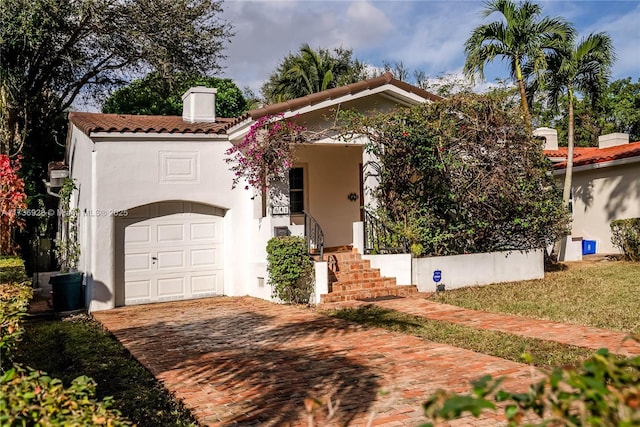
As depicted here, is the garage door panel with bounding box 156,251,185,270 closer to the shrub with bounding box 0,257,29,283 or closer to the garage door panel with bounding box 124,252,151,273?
the garage door panel with bounding box 124,252,151,273

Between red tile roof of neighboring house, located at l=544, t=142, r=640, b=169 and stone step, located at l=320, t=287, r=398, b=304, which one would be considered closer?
stone step, located at l=320, t=287, r=398, b=304

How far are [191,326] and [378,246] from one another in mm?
5623

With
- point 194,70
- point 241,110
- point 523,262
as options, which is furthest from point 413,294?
point 241,110

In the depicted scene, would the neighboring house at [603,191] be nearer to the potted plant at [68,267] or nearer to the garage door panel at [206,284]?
the garage door panel at [206,284]

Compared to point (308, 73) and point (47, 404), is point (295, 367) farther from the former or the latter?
point (308, 73)

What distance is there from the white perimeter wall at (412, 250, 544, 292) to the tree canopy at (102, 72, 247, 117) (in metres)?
15.0

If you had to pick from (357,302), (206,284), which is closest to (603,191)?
(357,302)

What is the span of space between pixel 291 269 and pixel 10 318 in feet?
23.9

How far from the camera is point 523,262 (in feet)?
48.8

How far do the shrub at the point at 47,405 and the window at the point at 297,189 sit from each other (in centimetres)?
1362

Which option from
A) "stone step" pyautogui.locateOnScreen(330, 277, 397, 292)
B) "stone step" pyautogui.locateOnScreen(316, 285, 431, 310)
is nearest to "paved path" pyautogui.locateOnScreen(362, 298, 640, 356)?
"stone step" pyautogui.locateOnScreen(316, 285, 431, 310)

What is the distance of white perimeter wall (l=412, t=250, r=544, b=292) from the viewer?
530 inches

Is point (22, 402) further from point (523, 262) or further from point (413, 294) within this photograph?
point (523, 262)

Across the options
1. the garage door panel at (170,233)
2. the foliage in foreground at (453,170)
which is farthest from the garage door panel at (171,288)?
the foliage in foreground at (453,170)
